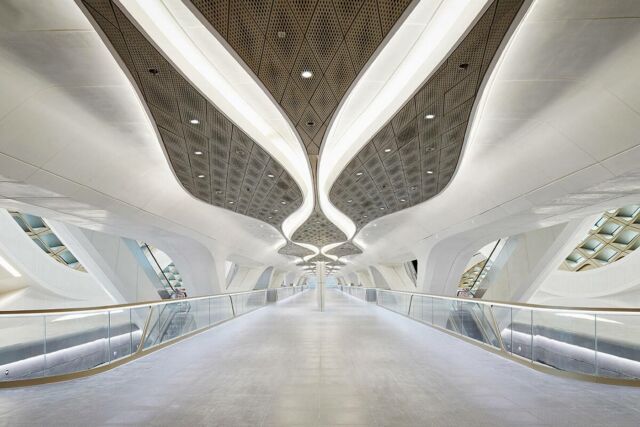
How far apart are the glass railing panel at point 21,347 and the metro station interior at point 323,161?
0.09 ft

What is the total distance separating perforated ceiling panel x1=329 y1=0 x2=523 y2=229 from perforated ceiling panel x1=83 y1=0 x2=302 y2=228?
2139 millimetres

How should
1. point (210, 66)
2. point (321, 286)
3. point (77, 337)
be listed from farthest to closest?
point (321, 286), point (77, 337), point (210, 66)

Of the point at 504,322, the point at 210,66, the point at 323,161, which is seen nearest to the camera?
the point at 210,66

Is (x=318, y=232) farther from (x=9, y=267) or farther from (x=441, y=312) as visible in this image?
(x=9, y=267)

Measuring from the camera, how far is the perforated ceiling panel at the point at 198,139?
4.60 metres

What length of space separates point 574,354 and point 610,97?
3907 millimetres

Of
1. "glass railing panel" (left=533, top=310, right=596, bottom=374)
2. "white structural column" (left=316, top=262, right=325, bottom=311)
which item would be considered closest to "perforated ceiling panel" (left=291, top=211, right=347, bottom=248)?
"white structural column" (left=316, top=262, right=325, bottom=311)

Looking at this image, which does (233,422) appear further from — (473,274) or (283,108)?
(473,274)

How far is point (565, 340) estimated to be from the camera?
255 inches

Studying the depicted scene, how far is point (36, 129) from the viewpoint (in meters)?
6.48

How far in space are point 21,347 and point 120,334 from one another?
148 cm

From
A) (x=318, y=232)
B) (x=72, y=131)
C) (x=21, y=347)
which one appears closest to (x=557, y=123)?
(x=72, y=131)

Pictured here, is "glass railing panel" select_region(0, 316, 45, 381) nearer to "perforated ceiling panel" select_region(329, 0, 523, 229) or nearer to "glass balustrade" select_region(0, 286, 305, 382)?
"glass balustrade" select_region(0, 286, 305, 382)

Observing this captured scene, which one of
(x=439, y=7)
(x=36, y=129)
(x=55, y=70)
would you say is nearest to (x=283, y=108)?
(x=439, y=7)
